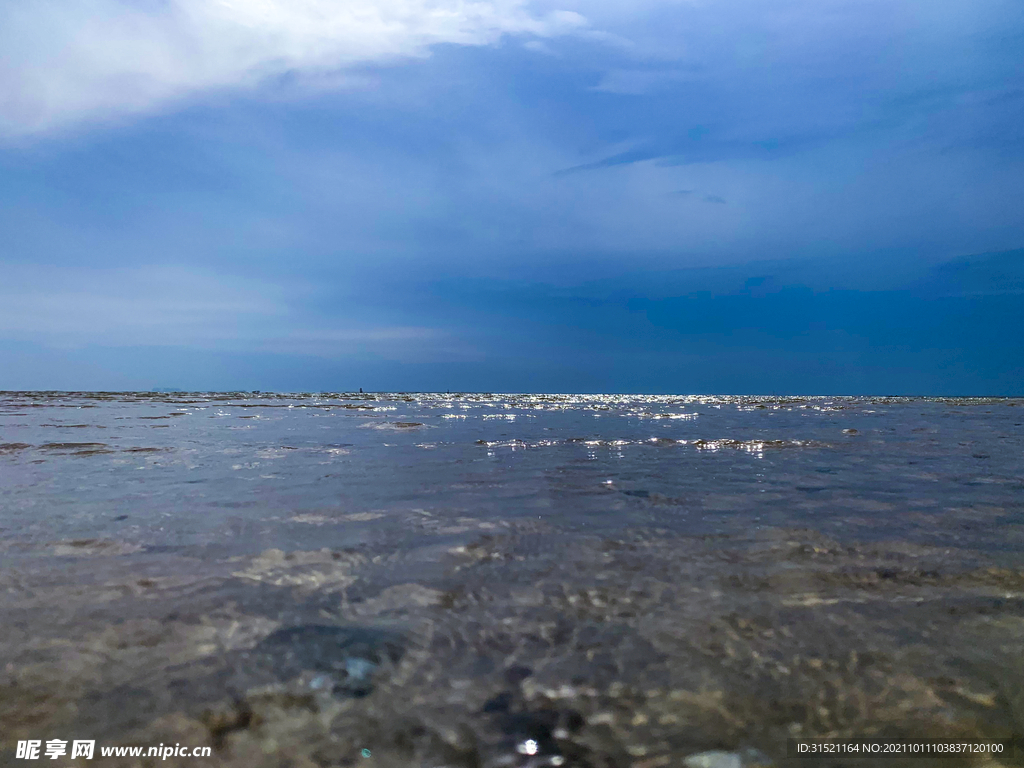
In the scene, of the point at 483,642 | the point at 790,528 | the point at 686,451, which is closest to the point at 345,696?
the point at 483,642

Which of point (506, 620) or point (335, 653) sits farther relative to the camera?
point (506, 620)

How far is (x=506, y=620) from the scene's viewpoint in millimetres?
3553

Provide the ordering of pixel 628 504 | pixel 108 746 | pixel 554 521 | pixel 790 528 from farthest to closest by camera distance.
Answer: pixel 628 504
pixel 554 521
pixel 790 528
pixel 108 746

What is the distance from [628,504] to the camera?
23.5 feet

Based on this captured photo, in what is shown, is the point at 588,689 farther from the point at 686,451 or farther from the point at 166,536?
the point at 686,451

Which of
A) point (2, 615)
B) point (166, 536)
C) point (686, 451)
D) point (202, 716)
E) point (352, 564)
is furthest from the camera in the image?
point (686, 451)

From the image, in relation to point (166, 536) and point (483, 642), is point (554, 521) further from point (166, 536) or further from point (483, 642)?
point (166, 536)

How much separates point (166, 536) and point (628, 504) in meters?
5.38

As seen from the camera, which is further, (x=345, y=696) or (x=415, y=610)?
(x=415, y=610)

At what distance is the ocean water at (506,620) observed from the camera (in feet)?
7.99

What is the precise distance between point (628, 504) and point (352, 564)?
385 centimetres

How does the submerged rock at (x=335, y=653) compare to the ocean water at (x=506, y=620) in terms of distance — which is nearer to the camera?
the ocean water at (x=506, y=620)

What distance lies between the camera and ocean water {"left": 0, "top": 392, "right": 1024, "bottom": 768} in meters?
2.44

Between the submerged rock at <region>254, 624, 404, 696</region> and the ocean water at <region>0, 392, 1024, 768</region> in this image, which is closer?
the ocean water at <region>0, 392, 1024, 768</region>
